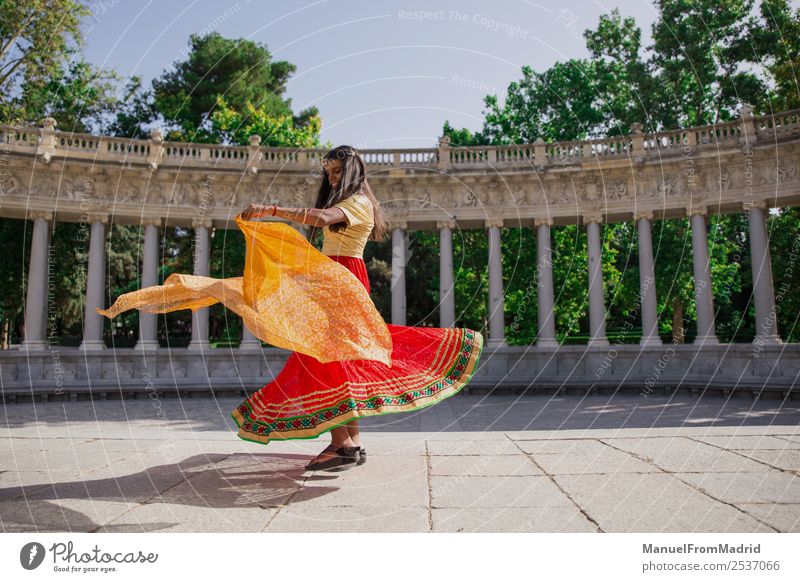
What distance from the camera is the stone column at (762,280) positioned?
86.6 ft

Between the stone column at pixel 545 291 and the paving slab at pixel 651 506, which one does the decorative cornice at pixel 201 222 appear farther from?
the paving slab at pixel 651 506

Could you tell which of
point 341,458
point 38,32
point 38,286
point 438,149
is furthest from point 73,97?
point 341,458

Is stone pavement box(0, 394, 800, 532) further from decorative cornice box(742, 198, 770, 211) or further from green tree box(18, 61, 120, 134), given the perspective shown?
green tree box(18, 61, 120, 134)

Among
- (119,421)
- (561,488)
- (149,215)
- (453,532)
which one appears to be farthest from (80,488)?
(149,215)

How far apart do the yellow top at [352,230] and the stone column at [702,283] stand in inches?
1001

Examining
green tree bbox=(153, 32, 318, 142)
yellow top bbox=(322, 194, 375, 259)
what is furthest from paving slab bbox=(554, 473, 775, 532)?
green tree bbox=(153, 32, 318, 142)

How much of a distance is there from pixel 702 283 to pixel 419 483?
2675 cm

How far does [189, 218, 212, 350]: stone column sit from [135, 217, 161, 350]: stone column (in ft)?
6.65

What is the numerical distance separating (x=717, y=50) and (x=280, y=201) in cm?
3398

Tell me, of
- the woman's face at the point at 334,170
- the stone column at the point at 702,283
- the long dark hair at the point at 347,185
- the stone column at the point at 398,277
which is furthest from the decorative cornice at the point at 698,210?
the woman's face at the point at 334,170

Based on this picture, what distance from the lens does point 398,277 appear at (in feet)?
97.8

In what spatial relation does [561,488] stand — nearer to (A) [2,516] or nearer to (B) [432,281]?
(A) [2,516]

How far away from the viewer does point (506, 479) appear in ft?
22.8

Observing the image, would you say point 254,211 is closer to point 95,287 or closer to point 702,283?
point 95,287
